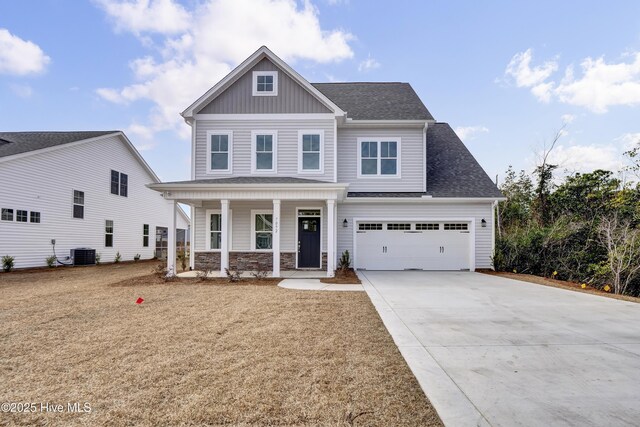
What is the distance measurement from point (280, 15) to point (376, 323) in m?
10.8

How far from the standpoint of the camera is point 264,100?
13.3 metres

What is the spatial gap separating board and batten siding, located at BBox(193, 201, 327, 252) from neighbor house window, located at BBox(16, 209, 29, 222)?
776 cm

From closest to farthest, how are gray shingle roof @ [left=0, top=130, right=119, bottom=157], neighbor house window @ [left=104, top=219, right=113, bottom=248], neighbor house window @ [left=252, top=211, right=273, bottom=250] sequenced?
neighbor house window @ [left=252, top=211, right=273, bottom=250], gray shingle roof @ [left=0, top=130, right=119, bottom=157], neighbor house window @ [left=104, top=219, right=113, bottom=248]

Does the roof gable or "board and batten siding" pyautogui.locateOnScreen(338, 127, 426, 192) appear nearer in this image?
the roof gable

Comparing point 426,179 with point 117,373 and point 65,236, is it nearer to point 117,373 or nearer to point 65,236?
point 117,373

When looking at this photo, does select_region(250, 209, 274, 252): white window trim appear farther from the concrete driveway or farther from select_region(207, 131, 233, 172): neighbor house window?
the concrete driveway

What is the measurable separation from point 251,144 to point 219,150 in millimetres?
1303

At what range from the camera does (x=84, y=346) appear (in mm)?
4500

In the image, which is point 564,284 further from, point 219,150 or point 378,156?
point 219,150

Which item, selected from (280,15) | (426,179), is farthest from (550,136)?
(280,15)

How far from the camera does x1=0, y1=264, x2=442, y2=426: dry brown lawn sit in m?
2.84

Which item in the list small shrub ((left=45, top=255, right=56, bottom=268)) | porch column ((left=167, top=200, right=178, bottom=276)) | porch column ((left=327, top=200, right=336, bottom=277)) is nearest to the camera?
porch column ((left=327, top=200, right=336, bottom=277))

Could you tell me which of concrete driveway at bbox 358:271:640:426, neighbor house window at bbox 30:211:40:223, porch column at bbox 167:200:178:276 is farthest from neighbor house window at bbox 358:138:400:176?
neighbor house window at bbox 30:211:40:223

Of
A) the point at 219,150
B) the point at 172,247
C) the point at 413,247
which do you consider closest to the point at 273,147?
the point at 219,150
